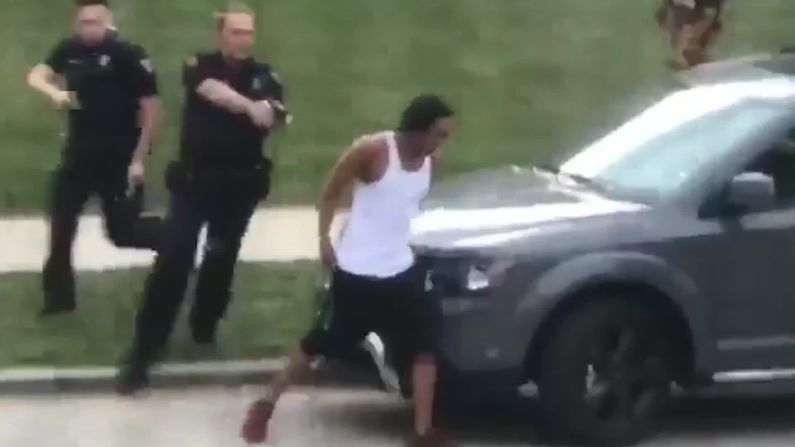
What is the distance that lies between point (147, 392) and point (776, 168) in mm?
3192

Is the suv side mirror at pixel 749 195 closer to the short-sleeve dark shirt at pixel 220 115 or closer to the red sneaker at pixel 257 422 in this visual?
the red sneaker at pixel 257 422

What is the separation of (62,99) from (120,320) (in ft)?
4.17

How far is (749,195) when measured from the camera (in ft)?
25.4

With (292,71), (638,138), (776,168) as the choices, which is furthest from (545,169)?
(292,71)

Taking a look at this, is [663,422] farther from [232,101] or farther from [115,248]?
[115,248]

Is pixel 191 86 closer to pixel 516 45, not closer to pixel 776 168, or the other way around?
pixel 776 168

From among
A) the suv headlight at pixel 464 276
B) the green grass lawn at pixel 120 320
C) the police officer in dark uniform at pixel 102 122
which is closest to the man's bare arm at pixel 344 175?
the suv headlight at pixel 464 276

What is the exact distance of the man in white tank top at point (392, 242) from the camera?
7.43m

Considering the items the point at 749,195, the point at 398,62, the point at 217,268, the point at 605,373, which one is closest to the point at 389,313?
the point at 605,373

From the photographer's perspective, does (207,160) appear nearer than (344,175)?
No

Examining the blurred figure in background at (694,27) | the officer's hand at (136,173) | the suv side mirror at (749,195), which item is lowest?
the officer's hand at (136,173)

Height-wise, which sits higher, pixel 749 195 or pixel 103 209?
pixel 749 195

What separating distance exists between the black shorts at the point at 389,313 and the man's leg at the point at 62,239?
259 cm

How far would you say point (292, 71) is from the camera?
17219 millimetres
